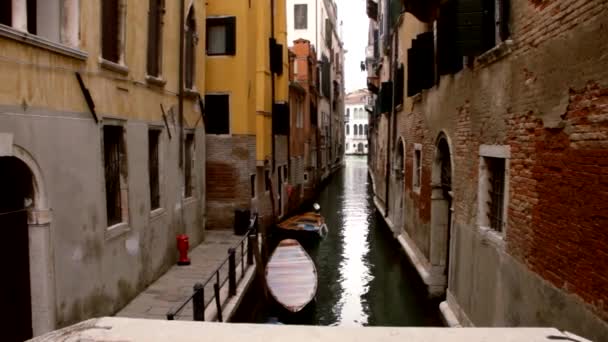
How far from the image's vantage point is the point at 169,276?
9883 mm

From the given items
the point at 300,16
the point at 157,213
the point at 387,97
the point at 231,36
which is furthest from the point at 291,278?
the point at 300,16

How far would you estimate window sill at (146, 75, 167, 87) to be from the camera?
363 inches

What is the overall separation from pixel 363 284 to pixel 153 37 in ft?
26.9

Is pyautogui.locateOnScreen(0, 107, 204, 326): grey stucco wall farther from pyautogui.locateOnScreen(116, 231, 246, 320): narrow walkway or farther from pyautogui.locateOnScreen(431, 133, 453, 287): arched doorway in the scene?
pyautogui.locateOnScreen(431, 133, 453, 287): arched doorway

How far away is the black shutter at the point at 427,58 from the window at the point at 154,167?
6.25 meters

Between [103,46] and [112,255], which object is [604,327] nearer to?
[112,255]

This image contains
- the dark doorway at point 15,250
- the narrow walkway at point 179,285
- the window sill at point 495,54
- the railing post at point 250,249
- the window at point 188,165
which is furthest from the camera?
the window at point 188,165

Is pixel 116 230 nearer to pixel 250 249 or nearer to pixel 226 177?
pixel 250 249

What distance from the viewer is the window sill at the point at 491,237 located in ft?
21.0

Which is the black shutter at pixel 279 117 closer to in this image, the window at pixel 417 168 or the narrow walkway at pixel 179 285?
the narrow walkway at pixel 179 285

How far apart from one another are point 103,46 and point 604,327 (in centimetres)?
763

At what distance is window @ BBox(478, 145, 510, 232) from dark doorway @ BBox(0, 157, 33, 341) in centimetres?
626

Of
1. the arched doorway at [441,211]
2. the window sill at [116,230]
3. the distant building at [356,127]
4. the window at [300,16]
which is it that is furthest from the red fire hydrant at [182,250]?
the distant building at [356,127]

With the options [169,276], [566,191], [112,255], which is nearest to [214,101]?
[169,276]
